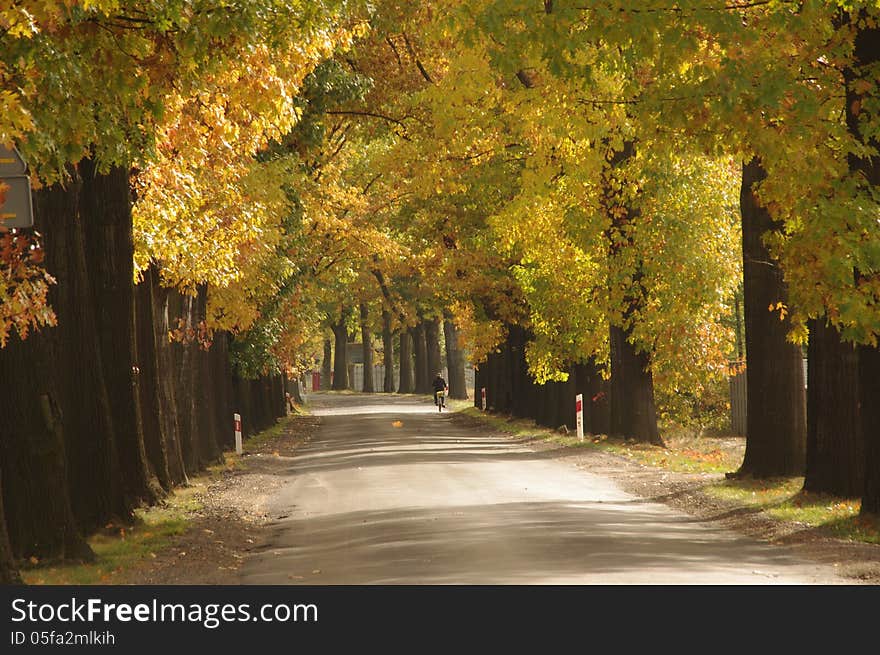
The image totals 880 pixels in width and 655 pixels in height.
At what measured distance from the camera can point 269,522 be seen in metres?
20.3

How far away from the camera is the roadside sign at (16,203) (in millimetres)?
11031

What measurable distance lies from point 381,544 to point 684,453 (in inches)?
690

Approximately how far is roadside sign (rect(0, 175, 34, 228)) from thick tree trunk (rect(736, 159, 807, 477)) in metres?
14.0

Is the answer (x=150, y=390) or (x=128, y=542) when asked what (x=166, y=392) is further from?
(x=128, y=542)

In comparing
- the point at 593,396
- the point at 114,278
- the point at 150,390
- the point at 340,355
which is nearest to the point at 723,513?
the point at 114,278

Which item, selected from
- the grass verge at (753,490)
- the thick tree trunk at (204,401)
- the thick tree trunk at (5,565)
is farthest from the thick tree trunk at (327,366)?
the thick tree trunk at (5,565)

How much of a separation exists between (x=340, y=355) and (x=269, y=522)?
89.5 m

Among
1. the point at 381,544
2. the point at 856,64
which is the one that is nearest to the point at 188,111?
the point at 381,544

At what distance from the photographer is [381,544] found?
1594cm

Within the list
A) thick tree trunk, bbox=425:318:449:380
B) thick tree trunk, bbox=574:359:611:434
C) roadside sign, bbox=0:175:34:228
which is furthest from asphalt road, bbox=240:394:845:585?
thick tree trunk, bbox=425:318:449:380

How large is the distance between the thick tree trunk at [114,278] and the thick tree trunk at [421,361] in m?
74.2

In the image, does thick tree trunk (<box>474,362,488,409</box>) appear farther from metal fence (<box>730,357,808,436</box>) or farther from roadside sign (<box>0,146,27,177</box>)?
roadside sign (<box>0,146,27,177</box>)

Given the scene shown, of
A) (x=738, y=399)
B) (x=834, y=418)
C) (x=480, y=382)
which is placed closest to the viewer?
(x=834, y=418)

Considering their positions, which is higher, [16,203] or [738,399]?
[16,203]
